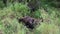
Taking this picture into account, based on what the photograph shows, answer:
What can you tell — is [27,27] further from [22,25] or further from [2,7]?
[2,7]

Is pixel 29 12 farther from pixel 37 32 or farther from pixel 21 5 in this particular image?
pixel 37 32

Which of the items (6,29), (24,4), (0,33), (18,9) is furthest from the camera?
(24,4)

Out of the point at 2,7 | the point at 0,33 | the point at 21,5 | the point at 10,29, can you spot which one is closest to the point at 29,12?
the point at 21,5

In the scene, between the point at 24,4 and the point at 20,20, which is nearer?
the point at 20,20

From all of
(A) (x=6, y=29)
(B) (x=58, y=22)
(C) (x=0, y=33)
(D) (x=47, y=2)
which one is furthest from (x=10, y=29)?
(D) (x=47, y=2)

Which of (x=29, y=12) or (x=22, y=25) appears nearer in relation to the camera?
(x=22, y=25)

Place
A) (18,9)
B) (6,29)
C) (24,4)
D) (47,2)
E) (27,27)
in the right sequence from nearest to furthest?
(6,29), (27,27), (18,9), (24,4), (47,2)
